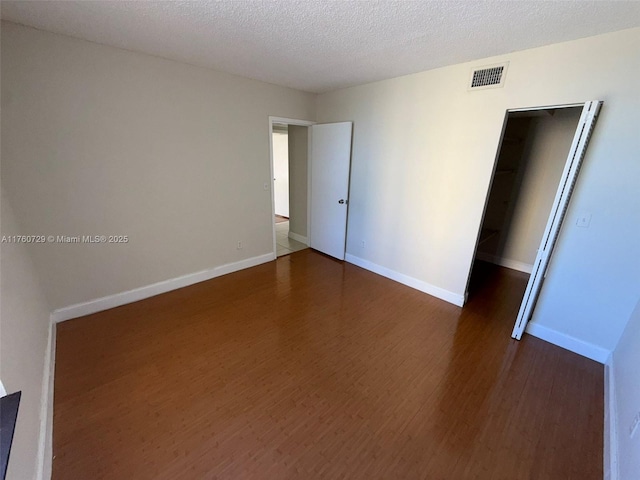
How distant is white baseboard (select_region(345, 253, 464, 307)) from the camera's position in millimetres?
Answer: 3017

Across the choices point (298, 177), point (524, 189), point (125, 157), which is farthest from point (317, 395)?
point (524, 189)

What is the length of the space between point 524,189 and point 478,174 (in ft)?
5.96

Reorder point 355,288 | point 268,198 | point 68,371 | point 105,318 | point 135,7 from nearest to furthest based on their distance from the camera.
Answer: point 135,7 < point 68,371 < point 105,318 < point 355,288 < point 268,198

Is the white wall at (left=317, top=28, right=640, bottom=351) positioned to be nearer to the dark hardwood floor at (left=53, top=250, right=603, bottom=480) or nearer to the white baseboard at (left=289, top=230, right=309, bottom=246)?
the dark hardwood floor at (left=53, top=250, right=603, bottom=480)

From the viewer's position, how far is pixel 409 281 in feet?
11.1

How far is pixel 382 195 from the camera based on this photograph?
3453 mm

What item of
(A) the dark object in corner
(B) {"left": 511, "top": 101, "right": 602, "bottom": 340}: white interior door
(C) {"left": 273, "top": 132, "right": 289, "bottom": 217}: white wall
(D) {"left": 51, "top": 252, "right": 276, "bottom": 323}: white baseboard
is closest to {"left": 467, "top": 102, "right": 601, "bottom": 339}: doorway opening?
(B) {"left": 511, "top": 101, "right": 602, "bottom": 340}: white interior door

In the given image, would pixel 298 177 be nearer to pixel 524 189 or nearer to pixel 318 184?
pixel 318 184

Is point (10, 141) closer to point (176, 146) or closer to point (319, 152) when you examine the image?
point (176, 146)

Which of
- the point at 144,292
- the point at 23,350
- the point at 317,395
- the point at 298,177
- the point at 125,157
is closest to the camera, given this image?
the point at 23,350

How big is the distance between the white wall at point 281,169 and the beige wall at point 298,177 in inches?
60.2

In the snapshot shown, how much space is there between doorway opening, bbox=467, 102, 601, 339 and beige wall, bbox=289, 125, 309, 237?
2.78 meters

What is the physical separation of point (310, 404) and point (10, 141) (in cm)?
299

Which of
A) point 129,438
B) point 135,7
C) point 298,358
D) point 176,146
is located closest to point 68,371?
point 129,438
